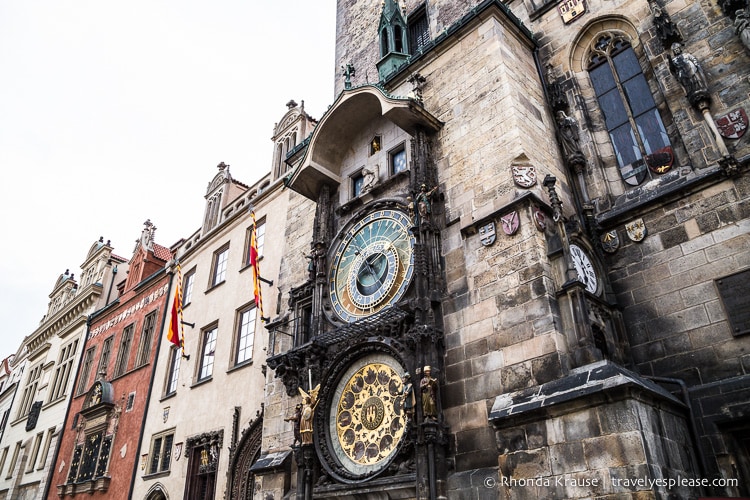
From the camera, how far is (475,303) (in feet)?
28.8

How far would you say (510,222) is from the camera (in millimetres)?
8742

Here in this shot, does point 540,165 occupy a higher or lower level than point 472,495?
higher

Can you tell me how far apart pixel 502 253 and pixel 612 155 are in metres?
3.24

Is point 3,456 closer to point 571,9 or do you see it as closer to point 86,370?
point 86,370

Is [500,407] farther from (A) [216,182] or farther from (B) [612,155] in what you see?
(A) [216,182]

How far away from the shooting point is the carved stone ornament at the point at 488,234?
894cm

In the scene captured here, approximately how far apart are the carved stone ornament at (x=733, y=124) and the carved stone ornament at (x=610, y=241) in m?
2.14

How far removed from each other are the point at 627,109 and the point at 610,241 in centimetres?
264

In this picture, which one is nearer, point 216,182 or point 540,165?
point 540,165

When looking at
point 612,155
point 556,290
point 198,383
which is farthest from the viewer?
point 198,383

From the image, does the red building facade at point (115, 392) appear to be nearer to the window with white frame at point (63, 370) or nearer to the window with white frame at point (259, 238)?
the window with white frame at point (63, 370)

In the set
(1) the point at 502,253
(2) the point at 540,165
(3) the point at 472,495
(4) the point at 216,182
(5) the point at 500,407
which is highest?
(4) the point at 216,182

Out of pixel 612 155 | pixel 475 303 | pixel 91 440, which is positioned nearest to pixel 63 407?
pixel 91 440

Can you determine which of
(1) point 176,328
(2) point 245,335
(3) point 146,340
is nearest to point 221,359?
(2) point 245,335
